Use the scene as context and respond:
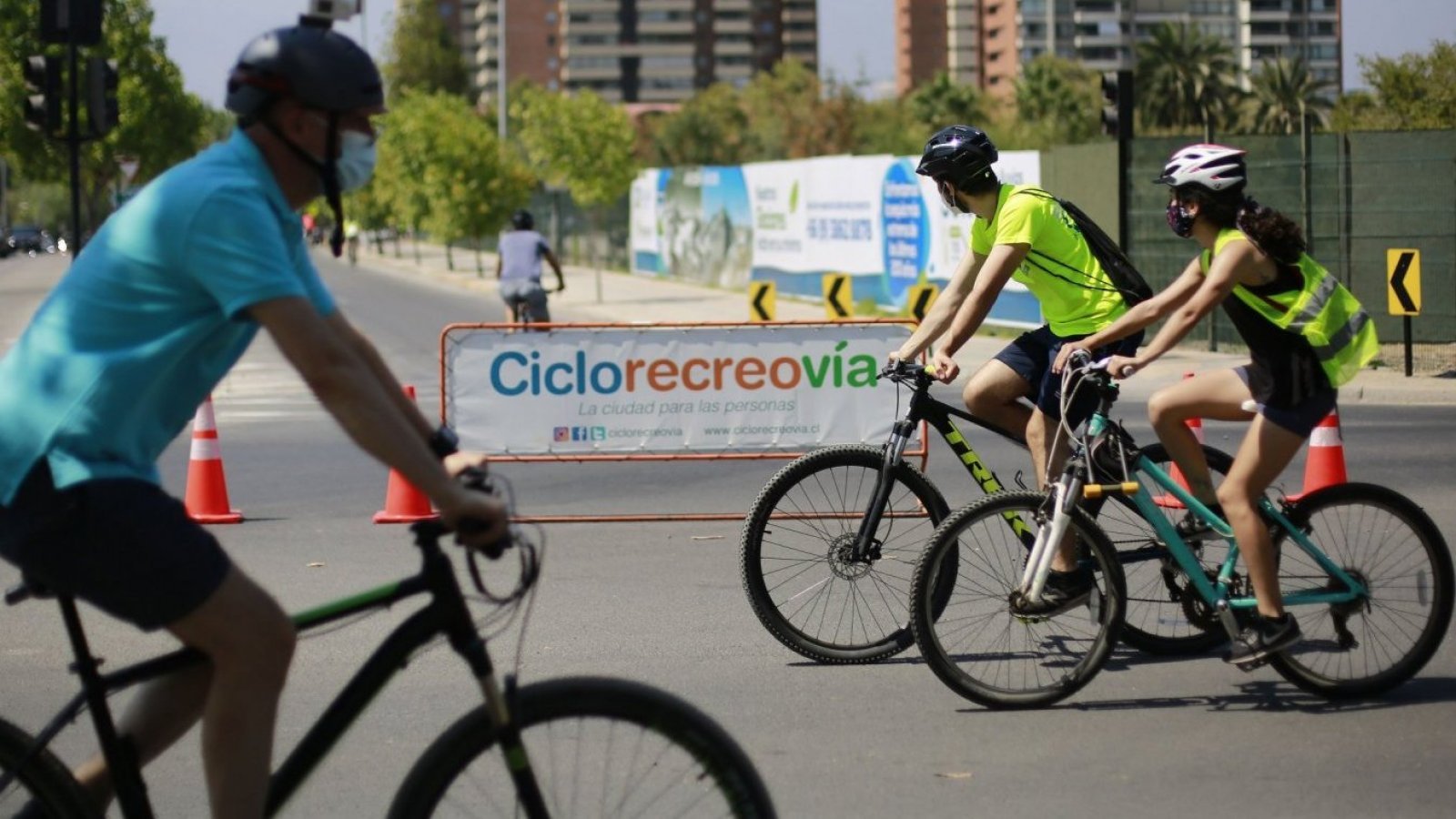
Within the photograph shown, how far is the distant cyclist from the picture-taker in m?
23.2

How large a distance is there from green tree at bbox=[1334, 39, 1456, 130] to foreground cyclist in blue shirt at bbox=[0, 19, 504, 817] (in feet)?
80.3

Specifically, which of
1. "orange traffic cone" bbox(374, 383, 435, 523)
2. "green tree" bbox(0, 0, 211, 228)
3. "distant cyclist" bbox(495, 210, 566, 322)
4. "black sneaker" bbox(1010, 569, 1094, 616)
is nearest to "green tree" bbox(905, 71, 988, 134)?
"green tree" bbox(0, 0, 211, 228)

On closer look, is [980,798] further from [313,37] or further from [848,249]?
[848,249]

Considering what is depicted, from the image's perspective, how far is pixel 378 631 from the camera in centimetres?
779

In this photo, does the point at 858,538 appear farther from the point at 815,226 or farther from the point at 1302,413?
the point at 815,226

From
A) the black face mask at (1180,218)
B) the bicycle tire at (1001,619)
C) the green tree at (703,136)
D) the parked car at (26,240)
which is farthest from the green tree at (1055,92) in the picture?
the black face mask at (1180,218)

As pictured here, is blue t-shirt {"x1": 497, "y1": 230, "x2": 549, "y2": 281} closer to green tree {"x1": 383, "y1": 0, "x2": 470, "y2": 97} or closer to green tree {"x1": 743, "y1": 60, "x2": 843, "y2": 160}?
green tree {"x1": 743, "y1": 60, "x2": 843, "y2": 160}

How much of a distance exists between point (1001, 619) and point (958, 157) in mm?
1625

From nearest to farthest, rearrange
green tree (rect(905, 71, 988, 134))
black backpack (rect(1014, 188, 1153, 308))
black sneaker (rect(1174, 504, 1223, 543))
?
black sneaker (rect(1174, 504, 1223, 543))
black backpack (rect(1014, 188, 1153, 308))
green tree (rect(905, 71, 988, 134))

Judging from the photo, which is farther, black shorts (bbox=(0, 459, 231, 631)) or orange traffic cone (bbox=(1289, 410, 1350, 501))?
orange traffic cone (bbox=(1289, 410, 1350, 501))

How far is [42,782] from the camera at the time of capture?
3547 mm

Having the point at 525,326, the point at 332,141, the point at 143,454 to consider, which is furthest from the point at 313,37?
the point at 525,326

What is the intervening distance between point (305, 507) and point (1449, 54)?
A: 20.6 meters

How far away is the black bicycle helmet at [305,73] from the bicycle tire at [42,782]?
3.83 feet
